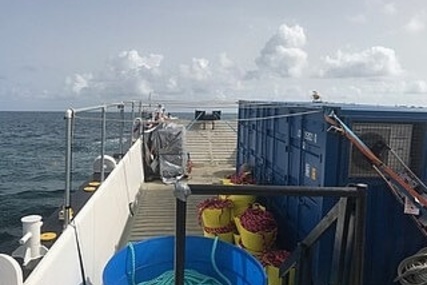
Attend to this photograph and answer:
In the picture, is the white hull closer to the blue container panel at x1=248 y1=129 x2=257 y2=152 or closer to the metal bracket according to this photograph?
the metal bracket

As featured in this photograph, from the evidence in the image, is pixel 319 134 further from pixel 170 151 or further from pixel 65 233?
pixel 170 151

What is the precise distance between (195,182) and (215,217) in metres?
3.89

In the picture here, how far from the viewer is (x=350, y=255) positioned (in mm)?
2064

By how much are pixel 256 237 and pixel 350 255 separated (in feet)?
9.43

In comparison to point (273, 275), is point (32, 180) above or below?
below

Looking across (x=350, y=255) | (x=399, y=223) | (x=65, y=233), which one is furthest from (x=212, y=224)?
(x=350, y=255)

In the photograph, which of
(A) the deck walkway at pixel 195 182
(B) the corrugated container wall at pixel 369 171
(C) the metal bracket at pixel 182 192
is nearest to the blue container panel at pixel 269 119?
(B) the corrugated container wall at pixel 369 171

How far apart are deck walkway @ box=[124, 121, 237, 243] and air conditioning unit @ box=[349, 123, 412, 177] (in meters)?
2.92

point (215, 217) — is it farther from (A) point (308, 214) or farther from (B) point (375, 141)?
(B) point (375, 141)

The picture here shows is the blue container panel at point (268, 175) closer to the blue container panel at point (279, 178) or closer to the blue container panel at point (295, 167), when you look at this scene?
the blue container panel at point (279, 178)

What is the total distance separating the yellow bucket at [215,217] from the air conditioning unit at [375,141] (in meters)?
2.06

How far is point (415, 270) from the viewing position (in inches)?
139

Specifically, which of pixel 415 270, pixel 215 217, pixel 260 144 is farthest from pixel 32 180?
pixel 415 270

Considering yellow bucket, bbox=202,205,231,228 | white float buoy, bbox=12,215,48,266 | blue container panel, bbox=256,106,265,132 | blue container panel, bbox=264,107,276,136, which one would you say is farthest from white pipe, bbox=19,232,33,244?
blue container panel, bbox=256,106,265,132
